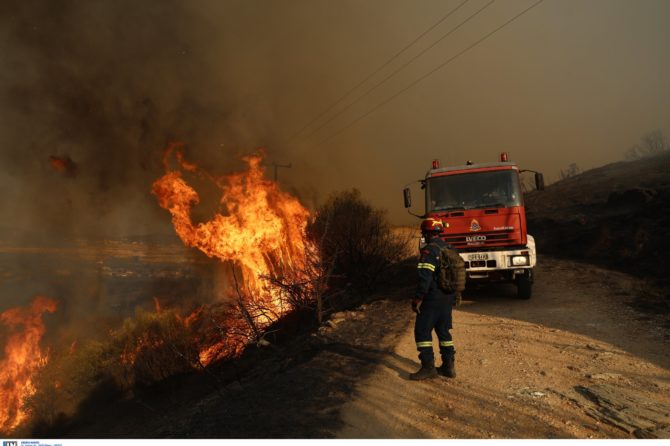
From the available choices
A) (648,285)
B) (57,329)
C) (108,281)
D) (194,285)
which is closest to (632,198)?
(648,285)

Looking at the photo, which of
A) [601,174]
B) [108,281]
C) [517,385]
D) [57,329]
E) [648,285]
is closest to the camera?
[517,385]

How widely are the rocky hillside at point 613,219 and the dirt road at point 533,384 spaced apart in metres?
6.27

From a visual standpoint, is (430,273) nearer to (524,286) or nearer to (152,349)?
(524,286)

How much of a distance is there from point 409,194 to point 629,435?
677 centimetres

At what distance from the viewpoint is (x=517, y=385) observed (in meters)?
4.79

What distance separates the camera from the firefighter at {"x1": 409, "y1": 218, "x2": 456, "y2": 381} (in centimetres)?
493

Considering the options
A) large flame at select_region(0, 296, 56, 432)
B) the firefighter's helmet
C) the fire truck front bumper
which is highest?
the firefighter's helmet

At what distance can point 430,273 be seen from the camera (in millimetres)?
4930

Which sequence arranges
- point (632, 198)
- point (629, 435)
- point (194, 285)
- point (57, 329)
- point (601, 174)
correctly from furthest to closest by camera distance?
point (194, 285) → point (57, 329) → point (601, 174) → point (632, 198) → point (629, 435)

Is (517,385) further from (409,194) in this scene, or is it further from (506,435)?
(409,194)

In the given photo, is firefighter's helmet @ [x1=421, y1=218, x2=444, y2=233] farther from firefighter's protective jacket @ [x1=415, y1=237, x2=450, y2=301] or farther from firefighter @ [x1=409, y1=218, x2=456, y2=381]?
firefighter's protective jacket @ [x1=415, y1=237, x2=450, y2=301]

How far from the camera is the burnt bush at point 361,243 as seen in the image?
602 inches

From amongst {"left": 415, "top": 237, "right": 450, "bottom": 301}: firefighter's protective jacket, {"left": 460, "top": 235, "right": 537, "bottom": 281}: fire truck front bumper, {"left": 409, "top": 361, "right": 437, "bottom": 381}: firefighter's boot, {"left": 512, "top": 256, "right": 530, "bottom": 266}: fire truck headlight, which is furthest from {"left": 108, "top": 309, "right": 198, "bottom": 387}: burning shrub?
{"left": 512, "top": 256, "right": 530, "bottom": 266}: fire truck headlight

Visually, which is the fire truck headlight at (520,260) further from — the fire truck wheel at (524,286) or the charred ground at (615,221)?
the charred ground at (615,221)
